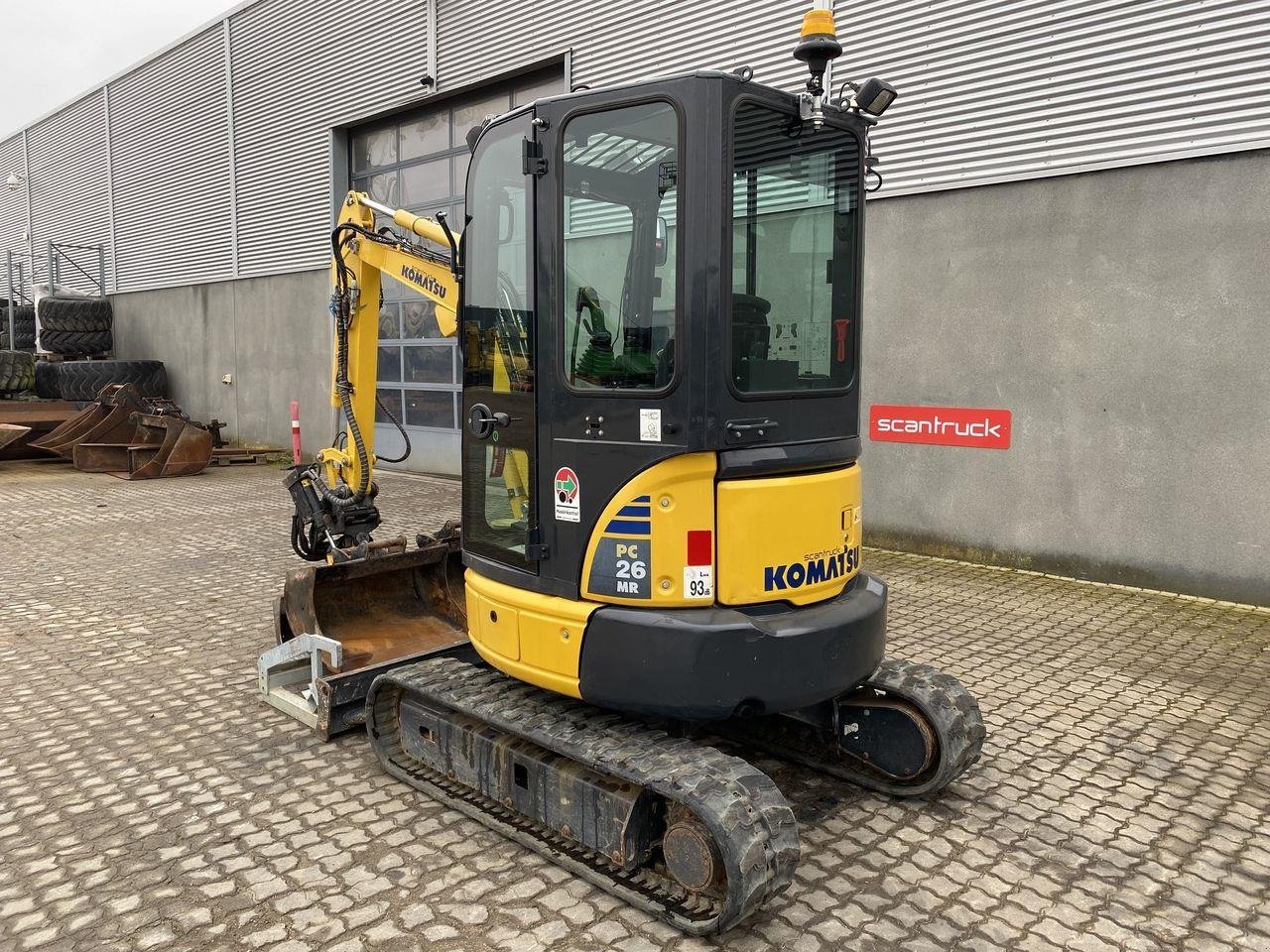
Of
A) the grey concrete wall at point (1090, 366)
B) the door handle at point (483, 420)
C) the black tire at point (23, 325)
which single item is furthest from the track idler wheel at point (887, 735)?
the black tire at point (23, 325)

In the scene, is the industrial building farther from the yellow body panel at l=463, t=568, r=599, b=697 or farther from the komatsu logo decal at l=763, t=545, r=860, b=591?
the yellow body panel at l=463, t=568, r=599, b=697

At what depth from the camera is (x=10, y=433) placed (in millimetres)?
14703

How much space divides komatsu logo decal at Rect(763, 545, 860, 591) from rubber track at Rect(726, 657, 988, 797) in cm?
62

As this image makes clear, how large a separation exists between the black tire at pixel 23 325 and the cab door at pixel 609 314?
23.2 meters

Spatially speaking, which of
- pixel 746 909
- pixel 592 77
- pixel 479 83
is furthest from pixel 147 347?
pixel 746 909

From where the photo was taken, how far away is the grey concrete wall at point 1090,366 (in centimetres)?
695

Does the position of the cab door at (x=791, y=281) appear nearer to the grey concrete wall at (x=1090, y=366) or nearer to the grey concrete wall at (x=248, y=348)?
the grey concrete wall at (x=1090, y=366)

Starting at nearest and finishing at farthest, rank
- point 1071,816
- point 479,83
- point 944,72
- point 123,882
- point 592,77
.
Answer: point 123,882 < point 1071,816 < point 944,72 < point 592,77 < point 479,83

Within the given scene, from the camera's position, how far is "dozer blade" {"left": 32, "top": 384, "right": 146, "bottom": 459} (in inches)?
580

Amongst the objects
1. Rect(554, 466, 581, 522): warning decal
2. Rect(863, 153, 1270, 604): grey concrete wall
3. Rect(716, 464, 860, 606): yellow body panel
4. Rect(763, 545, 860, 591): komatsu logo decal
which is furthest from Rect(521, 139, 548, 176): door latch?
Rect(863, 153, 1270, 604): grey concrete wall

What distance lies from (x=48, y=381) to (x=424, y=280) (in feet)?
53.4

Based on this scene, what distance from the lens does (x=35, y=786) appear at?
162 inches

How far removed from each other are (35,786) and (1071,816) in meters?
4.48

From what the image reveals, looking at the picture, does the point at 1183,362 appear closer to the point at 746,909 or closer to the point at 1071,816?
the point at 1071,816
